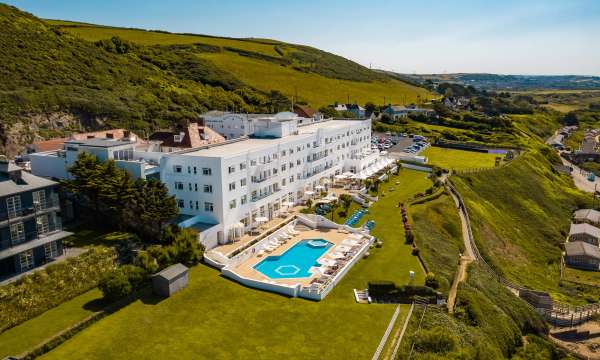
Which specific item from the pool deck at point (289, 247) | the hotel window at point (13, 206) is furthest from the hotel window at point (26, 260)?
the pool deck at point (289, 247)

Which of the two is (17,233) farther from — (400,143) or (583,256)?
(400,143)

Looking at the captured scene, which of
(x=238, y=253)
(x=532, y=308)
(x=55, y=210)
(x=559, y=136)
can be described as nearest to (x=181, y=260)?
(x=238, y=253)

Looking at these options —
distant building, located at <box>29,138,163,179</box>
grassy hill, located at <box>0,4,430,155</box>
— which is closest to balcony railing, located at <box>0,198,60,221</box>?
distant building, located at <box>29,138,163,179</box>

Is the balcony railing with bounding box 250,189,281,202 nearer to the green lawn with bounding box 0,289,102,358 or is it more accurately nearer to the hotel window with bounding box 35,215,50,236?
the green lawn with bounding box 0,289,102,358

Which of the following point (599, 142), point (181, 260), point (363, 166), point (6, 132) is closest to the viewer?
point (181, 260)

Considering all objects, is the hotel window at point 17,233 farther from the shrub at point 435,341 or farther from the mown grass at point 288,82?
the mown grass at point 288,82

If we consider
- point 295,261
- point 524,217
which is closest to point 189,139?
point 295,261

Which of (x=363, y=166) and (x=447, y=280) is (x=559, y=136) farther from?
(x=447, y=280)
